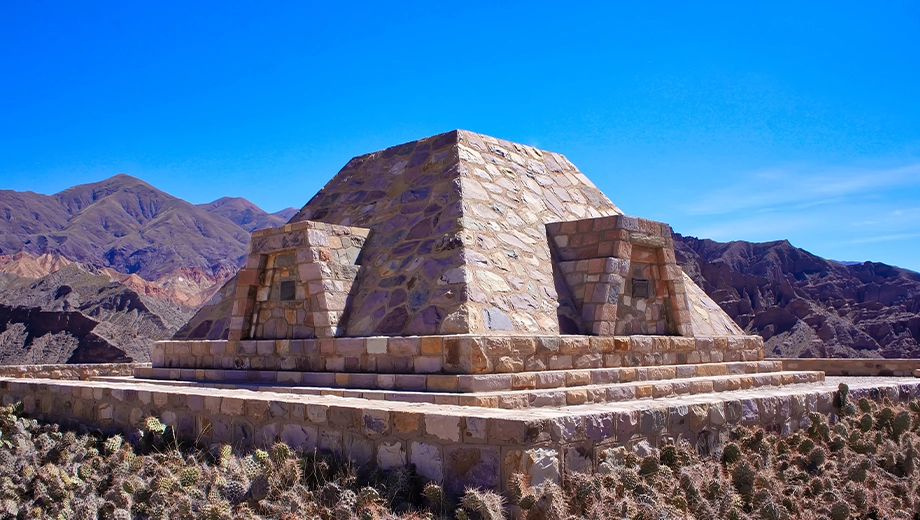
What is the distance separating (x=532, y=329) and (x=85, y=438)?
430 cm

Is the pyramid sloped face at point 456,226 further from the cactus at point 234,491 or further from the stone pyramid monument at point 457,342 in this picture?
the cactus at point 234,491

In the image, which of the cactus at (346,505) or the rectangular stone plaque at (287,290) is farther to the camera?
the rectangular stone plaque at (287,290)

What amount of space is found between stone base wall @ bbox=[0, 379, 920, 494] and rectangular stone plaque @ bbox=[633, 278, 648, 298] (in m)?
1.94

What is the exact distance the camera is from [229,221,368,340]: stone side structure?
8195mm

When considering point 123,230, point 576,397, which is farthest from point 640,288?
point 123,230

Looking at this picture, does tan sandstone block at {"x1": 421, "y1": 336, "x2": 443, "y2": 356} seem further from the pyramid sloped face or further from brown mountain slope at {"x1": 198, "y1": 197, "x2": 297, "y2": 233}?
brown mountain slope at {"x1": 198, "y1": 197, "x2": 297, "y2": 233}

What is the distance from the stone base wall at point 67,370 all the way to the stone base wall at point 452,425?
5489mm

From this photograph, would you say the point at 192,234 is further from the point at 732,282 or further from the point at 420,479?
the point at 420,479

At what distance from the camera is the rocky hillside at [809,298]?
33.8m

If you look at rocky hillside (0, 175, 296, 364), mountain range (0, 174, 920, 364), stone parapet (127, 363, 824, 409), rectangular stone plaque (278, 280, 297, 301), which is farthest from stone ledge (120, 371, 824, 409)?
rocky hillside (0, 175, 296, 364)

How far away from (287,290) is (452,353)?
2.64 metres

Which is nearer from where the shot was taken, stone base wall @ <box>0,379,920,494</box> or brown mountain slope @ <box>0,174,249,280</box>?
stone base wall @ <box>0,379,920,494</box>

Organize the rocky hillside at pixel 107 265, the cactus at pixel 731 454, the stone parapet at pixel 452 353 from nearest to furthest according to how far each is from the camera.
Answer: the cactus at pixel 731 454
the stone parapet at pixel 452 353
the rocky hillside at pixel 107 265

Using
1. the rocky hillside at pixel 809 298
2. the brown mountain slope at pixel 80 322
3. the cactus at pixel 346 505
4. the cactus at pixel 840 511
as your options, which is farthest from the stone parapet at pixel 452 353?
the rocky hillside at pixel 809 298
